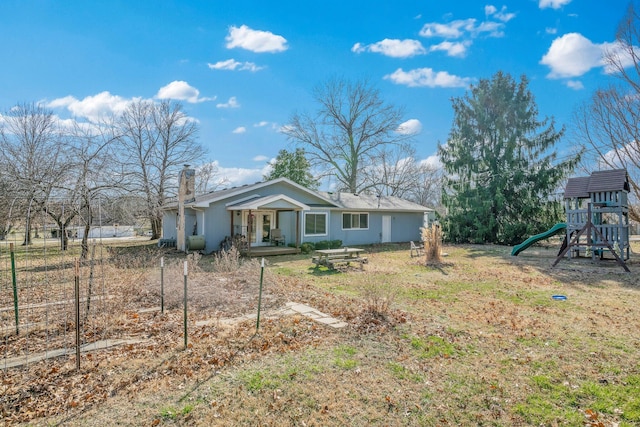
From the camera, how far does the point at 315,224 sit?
60.0 feet

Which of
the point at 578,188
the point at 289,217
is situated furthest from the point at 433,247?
the point at 289,217

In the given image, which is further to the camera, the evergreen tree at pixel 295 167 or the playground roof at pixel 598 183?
the evergreen tree at pixel 295 167

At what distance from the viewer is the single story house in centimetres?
1579

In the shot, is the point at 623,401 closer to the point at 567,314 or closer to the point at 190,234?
the point at 567,314

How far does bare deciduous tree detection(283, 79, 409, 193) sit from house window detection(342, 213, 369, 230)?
11.4 m

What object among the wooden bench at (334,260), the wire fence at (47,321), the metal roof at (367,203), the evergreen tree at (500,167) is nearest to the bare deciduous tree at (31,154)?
the wire fence at (47,321)

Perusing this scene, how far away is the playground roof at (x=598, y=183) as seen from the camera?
1336 cm

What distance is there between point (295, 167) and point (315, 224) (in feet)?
44.7

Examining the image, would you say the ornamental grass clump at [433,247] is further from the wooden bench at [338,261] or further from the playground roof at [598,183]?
the playground roof at [598,183]

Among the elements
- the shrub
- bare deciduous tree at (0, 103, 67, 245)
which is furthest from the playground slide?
bare deciduous tree at (0, 103, 67, 245)

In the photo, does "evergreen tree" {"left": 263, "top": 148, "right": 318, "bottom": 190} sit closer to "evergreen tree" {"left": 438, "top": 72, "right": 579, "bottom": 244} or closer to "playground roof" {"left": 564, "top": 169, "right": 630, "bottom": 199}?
"evergreen tree" {"left": 438, "top": 72, "right": 579, "bottom": 244}

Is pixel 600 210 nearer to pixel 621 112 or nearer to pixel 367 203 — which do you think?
pixel 621 112

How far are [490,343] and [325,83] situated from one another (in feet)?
96.7

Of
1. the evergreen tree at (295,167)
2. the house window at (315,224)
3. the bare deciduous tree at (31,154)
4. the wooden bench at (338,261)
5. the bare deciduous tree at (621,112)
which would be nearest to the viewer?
the bare deciduous tree at (31,154)
